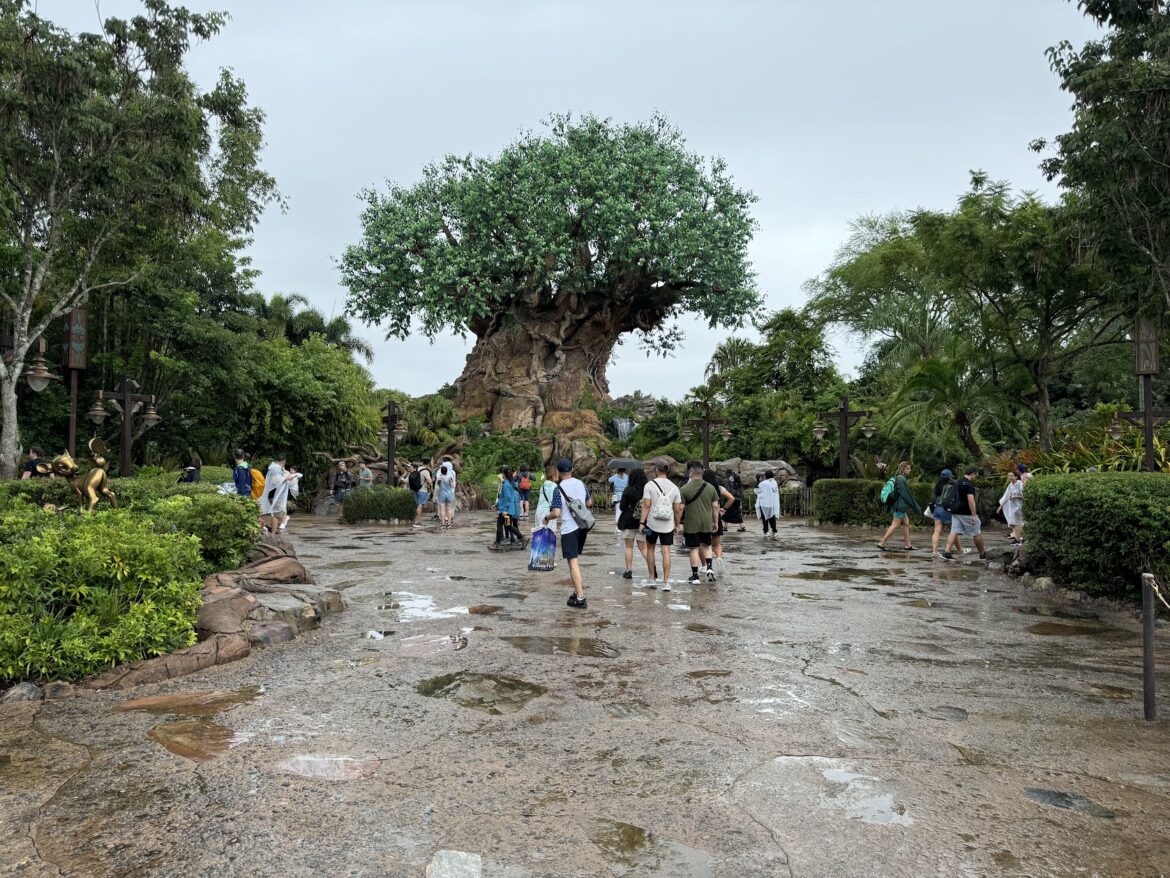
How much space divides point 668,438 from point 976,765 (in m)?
31.2

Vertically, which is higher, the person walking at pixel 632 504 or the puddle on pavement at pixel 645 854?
the person walking at pixel 632 504

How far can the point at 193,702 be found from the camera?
5.36 meters

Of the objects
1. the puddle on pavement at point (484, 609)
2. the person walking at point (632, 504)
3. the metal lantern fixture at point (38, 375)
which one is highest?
the metal lantern fixture at point (38, 375)

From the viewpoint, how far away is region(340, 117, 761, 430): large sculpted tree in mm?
33625

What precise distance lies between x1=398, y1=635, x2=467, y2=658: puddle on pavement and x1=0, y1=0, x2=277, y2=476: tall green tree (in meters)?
15.7

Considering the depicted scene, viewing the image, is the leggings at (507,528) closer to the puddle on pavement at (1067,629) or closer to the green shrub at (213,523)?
the green shrub at (213,523)

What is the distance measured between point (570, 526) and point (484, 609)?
1304 millimetres

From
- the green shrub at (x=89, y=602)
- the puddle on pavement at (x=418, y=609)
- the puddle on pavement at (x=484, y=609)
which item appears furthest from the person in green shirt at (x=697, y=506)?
the green shrub at (x=89, y=602)

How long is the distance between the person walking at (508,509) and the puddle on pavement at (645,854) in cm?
1087

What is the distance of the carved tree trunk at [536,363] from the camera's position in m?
37.8

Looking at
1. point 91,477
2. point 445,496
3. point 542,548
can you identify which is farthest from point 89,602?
point 445,496

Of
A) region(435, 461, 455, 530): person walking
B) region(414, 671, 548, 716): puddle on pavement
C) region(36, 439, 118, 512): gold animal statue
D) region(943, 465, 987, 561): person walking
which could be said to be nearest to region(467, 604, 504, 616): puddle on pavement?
region(414, 671, 548, 716): puddle on pavement

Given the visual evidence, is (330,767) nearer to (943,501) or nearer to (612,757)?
(612,757)

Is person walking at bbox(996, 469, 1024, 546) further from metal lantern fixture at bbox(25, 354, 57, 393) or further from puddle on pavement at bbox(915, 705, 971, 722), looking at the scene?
metal lantern fixture at bbox(25, 354, 57, 393)
